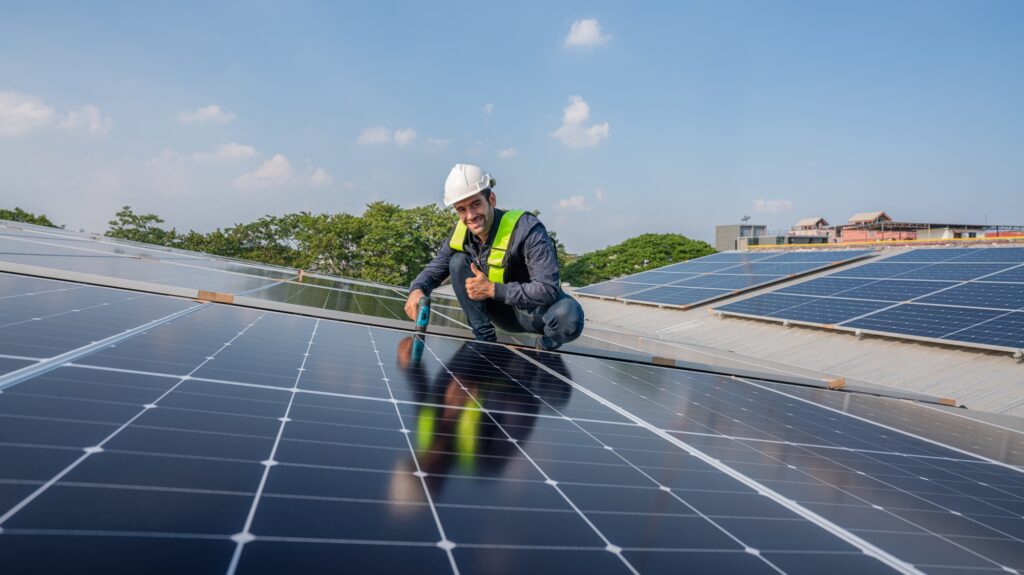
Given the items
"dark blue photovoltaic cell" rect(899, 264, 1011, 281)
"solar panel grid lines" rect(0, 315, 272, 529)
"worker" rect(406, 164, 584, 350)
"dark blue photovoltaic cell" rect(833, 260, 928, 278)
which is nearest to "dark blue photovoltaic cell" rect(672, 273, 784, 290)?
"dark blue photovoltaic cell" rect(833, 260, 928, 278)

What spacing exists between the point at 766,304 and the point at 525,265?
59.7ft

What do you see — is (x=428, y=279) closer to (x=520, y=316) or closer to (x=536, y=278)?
(x=520, y=316)

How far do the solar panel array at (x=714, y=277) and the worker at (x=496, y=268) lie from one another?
739 inches

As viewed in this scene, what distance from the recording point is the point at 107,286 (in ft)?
20.3

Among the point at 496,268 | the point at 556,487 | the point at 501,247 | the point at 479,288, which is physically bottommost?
the point at 556,487

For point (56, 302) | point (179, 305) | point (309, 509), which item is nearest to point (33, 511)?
point (309, 509)

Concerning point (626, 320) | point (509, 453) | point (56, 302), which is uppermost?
point (56, 302)

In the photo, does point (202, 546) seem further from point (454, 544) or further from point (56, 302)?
Answer: point (56, 302)

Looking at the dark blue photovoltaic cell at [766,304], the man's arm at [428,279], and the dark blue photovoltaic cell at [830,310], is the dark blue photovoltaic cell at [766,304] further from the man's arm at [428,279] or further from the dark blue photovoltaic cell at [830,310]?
the man's arm at [428,279]

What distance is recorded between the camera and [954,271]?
66.3 feet

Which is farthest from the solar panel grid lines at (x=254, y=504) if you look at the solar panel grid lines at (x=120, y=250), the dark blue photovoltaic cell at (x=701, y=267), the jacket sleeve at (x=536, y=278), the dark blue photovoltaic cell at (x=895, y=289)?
the dark blue photovoltaic cell at (x=701, y=267)

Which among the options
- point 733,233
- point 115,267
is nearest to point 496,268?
point 115,267

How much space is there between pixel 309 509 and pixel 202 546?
1.16 feet

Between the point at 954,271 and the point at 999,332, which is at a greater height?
the point at 954,271
